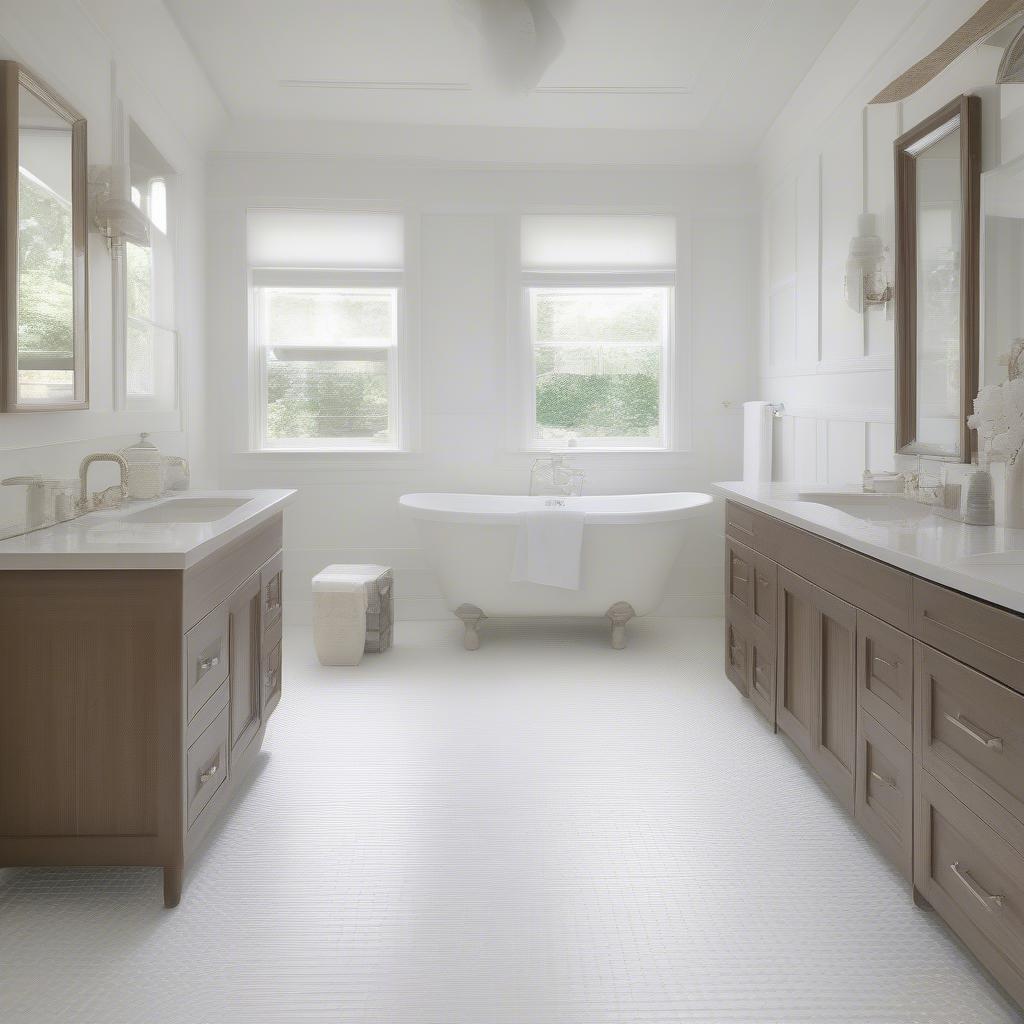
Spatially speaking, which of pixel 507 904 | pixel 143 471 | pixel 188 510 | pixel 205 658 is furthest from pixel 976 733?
pixel 143 471

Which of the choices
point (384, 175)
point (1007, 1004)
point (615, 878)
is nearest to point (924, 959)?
point (1007, 1004)

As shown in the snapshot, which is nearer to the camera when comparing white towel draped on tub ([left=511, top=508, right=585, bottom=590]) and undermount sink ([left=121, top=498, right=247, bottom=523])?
undermount sink ([left=121, top=498, right=247, bottom=523])

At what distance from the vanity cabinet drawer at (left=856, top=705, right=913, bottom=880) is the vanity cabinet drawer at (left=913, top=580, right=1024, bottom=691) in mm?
321

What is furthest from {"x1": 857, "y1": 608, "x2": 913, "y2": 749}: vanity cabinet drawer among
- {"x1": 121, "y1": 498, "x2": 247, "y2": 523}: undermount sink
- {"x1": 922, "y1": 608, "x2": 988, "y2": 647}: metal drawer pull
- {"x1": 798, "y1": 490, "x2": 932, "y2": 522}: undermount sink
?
{"x1": 121, "y1": 498, "x2": 247, "y2": 523}: undermount sink

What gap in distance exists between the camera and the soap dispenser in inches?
134

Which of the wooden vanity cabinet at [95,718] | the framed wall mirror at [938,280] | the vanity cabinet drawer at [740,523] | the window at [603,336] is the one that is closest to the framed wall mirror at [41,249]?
the wooden vanity cabinet at [95,718]

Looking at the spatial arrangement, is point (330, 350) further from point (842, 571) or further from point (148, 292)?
point (842, 571)

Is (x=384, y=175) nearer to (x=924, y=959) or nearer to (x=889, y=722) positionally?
(x=889, y=722)

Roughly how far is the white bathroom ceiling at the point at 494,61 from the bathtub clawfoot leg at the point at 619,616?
2401mm

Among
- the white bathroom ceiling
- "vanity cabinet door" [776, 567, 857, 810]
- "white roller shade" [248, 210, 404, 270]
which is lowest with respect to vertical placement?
"vanity cabinet door" [776, 567, 857, 810]

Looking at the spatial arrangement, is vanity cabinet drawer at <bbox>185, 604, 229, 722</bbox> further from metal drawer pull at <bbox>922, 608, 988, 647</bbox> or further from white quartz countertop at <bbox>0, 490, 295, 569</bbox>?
metal drawer pull at <bbox>922, 608, 988, 647</bbox>

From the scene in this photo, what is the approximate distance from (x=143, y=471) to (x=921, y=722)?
2.62 metres

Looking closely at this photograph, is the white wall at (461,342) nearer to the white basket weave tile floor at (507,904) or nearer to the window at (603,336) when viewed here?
the window at (603,336)

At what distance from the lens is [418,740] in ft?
11.4
